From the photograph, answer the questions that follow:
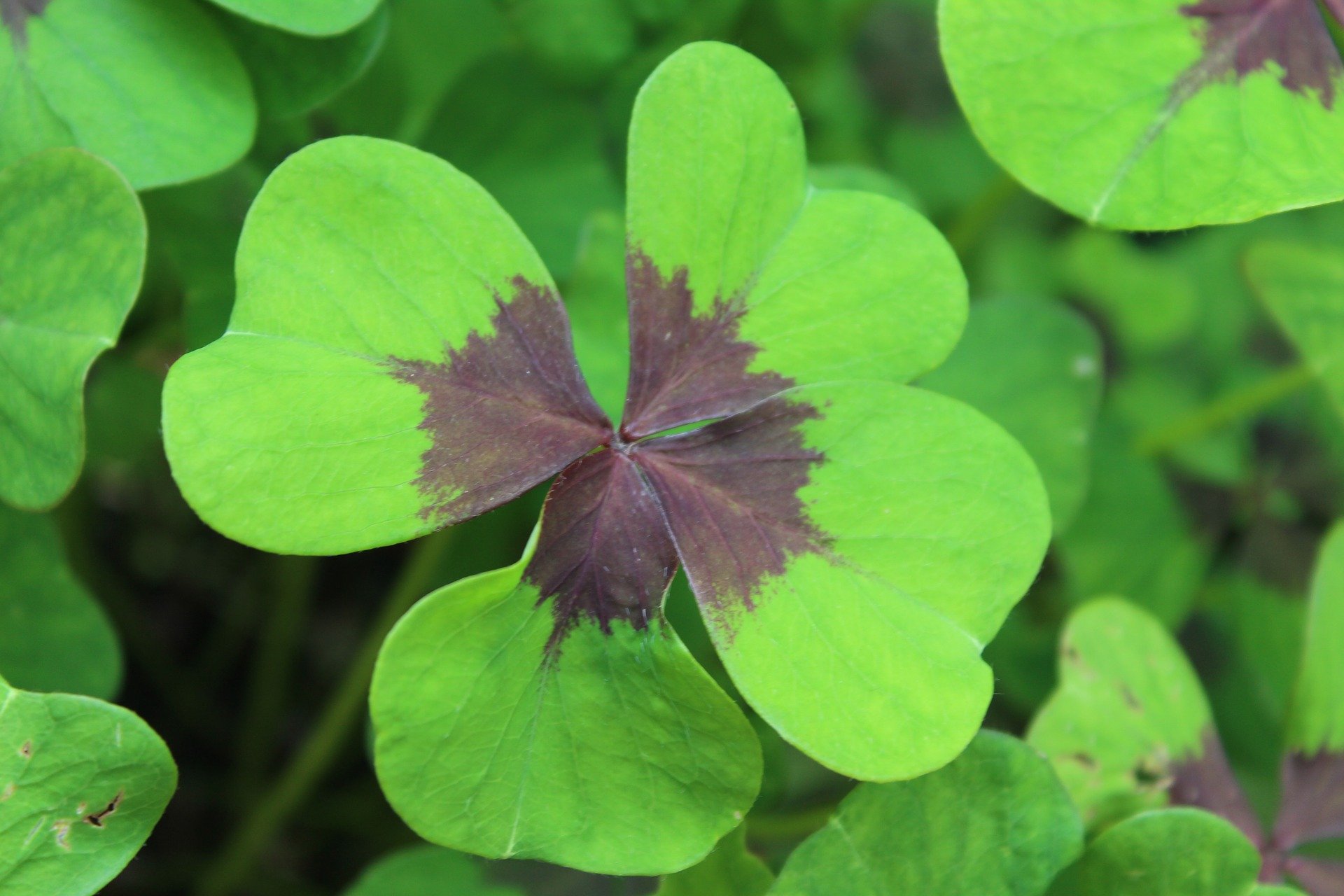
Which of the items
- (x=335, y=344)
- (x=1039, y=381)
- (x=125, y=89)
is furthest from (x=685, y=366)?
(x=1039, y=381)

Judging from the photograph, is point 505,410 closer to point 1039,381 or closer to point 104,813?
point 104,813

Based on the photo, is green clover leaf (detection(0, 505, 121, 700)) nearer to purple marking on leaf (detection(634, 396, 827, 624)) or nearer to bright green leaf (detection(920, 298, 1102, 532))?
purple marking on leaf (detection(634, 396, 827, 624))

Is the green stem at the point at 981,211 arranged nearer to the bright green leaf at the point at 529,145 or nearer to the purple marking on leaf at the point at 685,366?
the bright green leaf at the point at 529,145

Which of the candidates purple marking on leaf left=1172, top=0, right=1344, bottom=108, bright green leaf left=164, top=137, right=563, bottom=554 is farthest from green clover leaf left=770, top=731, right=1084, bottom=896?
purple marking on leaf left=1172, top=0, right=1344, bottom=108

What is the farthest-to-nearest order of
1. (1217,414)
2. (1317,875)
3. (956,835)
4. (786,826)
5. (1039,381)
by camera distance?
(1217,414)
(1039,381)
(786,826)
(1317,875)
(956,835)

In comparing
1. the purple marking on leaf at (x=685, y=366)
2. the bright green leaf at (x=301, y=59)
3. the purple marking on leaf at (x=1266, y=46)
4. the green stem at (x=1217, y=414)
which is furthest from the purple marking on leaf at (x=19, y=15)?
the green stem at (x=1217, y=414)
